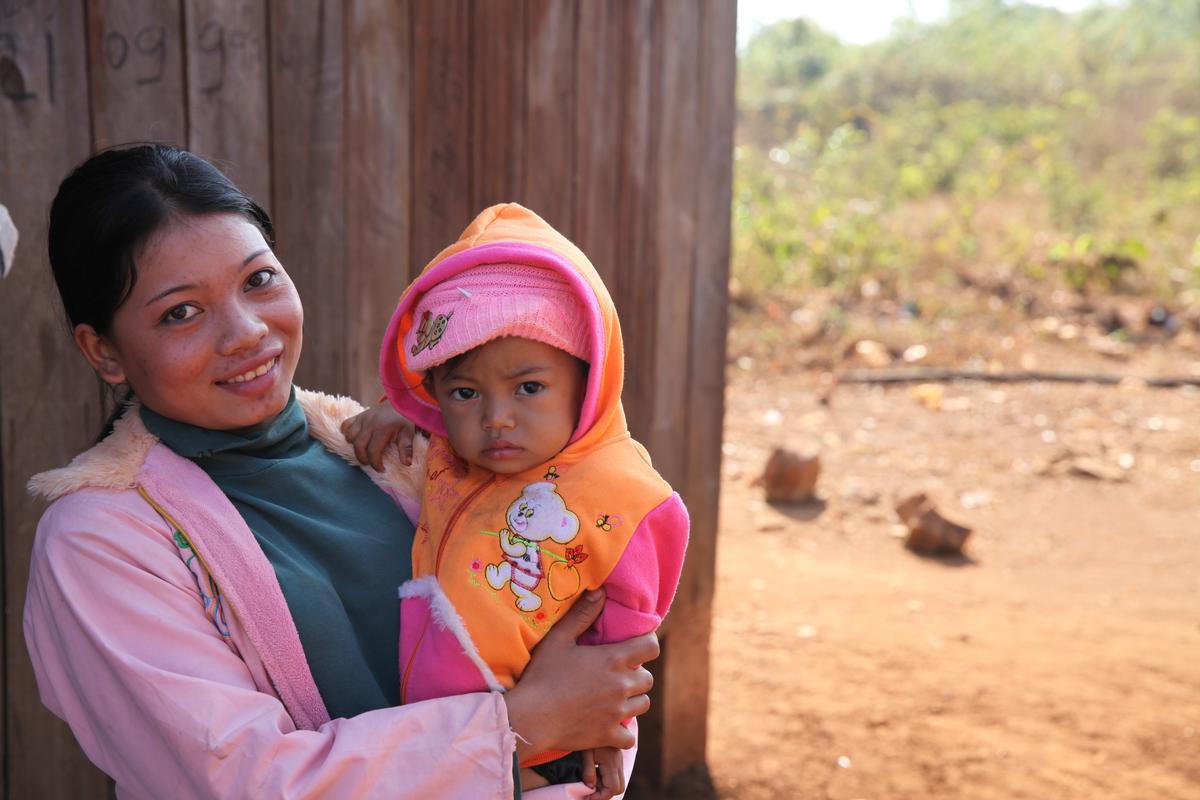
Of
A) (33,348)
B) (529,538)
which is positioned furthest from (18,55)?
(529,538)

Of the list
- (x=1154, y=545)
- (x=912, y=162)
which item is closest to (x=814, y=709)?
(x=1154, y=545)

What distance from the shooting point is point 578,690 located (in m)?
1.68

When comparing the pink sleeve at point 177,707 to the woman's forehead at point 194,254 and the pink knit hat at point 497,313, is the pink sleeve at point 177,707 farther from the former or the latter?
the pink knit hat at point 497,313

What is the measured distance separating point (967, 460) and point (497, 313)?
7236 millimetres

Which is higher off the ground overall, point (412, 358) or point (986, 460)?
point (412, 358)

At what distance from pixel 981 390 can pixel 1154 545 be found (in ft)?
9.83

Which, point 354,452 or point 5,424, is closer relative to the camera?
point 354,452

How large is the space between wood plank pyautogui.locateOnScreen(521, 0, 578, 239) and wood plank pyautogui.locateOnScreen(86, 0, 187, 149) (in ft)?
3.88

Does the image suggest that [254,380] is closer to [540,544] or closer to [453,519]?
[453,519]

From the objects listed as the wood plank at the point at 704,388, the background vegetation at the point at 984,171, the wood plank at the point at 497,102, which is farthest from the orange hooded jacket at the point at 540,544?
the background vegetation at the point at 984,171

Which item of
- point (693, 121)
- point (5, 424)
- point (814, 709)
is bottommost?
point (814, 709)

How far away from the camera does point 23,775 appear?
253cm

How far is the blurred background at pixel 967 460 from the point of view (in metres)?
4.61

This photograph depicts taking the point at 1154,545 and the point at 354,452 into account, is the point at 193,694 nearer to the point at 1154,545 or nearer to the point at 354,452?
the point at 354,452
